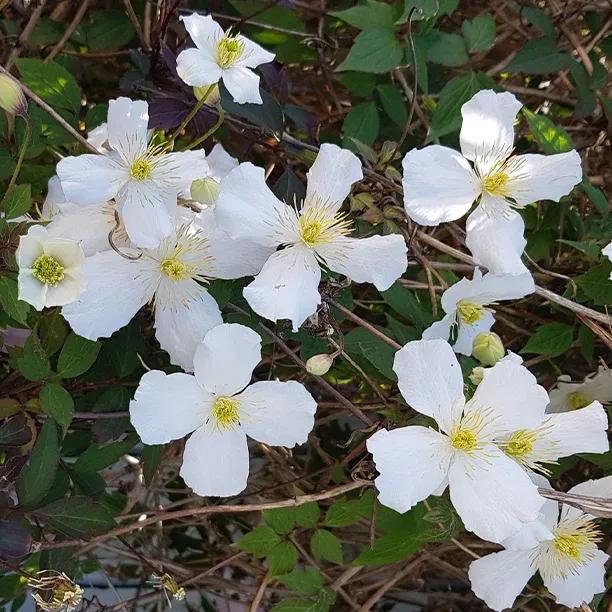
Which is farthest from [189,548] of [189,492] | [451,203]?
[451,203]

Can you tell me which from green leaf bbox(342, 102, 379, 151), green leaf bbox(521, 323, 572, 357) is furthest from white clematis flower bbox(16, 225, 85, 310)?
green leaf bbox(521, 323, 572, 357)

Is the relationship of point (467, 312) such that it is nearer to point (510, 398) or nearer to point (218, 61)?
point (510, 398)

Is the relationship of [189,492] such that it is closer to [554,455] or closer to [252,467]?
[252,467]

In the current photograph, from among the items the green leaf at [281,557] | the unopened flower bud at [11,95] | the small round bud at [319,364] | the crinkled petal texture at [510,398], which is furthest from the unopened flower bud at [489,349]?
the unopened flower bud at [11,95]

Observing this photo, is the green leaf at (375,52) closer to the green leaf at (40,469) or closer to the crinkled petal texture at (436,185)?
the crinkled petal texture at (436,185)

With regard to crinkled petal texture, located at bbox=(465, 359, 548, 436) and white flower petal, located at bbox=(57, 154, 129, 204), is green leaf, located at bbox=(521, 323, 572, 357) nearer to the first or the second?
crinkled petal texture, located at bbox=(465, 359, 548, 436)
